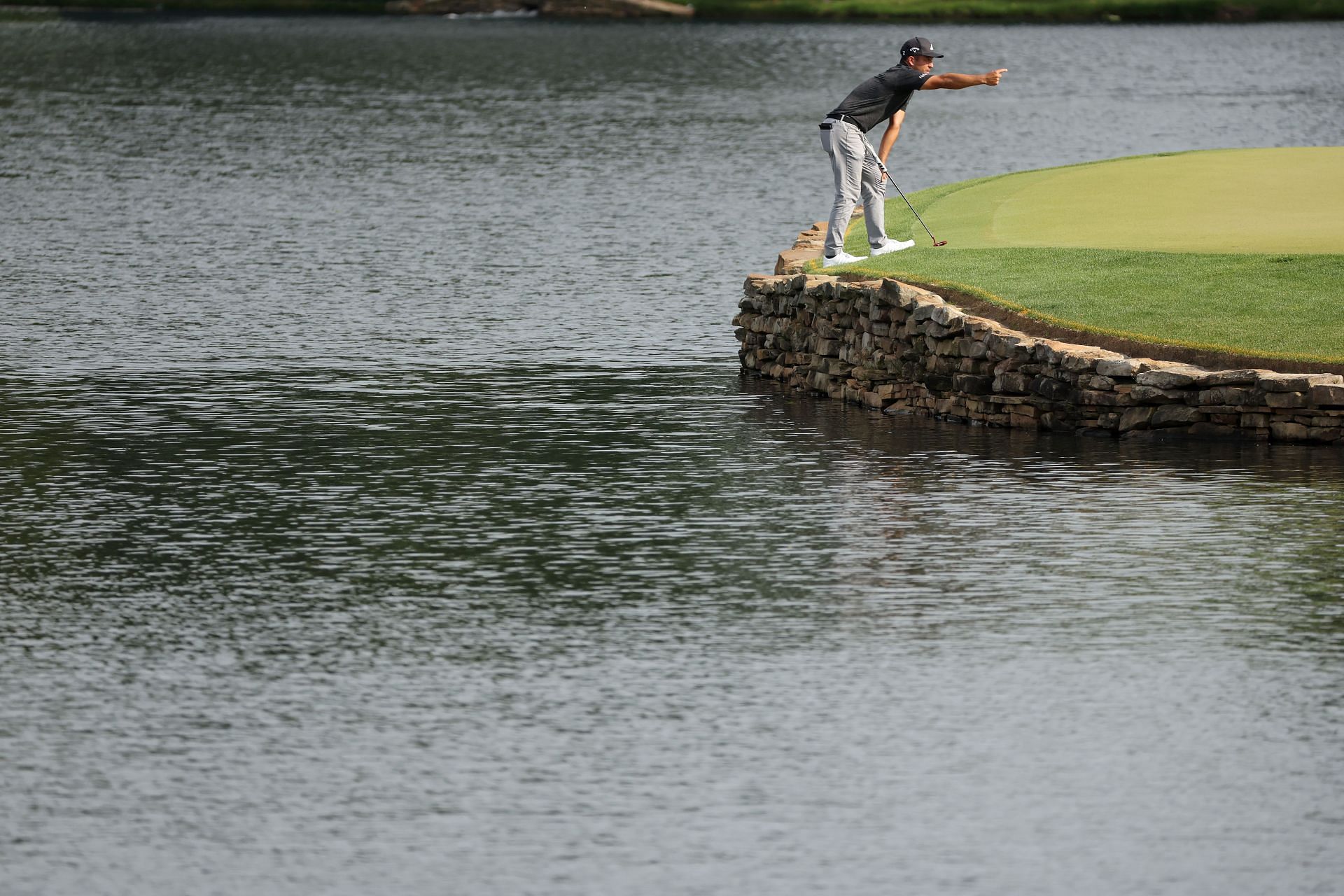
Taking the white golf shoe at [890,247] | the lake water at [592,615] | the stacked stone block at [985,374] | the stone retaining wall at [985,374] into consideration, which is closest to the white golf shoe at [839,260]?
the white golf shoe at [890,247]

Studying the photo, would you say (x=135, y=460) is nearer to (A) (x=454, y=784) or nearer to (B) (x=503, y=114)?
(A) (x=454, y=784)

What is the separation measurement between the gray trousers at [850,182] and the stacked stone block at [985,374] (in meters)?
0.97

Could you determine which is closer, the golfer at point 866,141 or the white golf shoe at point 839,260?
the golfer at point 866,141

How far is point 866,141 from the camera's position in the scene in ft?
77.6

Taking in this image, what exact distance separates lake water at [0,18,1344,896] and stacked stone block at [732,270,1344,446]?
409 millimetres

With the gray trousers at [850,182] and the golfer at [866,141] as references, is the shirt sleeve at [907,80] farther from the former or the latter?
the gray trousers at [850,182]

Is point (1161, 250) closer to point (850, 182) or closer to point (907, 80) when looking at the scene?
point (907, 80)

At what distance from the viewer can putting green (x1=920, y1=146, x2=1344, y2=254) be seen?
23.1m

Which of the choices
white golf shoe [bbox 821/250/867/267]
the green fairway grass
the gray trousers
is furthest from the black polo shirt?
the green fairway grass

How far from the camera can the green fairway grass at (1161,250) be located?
66.9 ft

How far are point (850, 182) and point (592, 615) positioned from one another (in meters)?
11.5

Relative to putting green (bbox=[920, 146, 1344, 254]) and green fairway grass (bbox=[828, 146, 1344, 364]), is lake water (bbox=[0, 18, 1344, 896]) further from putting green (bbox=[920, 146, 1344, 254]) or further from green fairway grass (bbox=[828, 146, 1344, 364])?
putting green (bbox=[920, 146, 1344, 254])

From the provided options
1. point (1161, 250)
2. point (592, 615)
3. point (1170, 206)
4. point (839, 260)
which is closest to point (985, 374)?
point (1161, 250)

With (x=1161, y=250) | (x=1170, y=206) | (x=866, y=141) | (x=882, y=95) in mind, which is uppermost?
(x=882, y=95)
